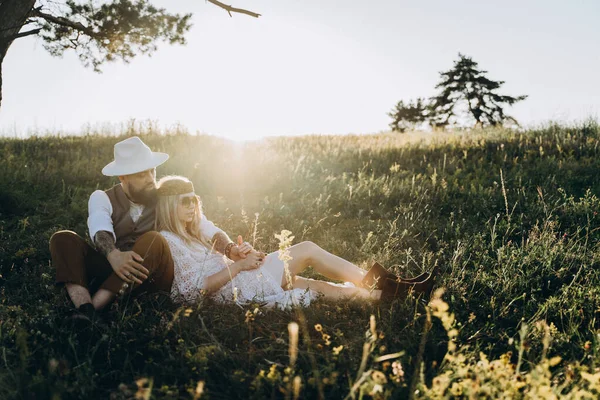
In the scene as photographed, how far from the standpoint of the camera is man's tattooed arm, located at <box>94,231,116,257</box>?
3.79 metres

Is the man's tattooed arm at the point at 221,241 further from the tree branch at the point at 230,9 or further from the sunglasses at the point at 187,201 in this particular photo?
the tree branch at the point at 230,9

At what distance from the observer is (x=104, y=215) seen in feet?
13.5

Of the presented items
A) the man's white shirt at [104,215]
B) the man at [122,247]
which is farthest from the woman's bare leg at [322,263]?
the man's white shirt at [104,215]

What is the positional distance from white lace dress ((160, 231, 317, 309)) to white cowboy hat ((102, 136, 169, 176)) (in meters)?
0.70

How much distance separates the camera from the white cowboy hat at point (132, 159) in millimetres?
4285

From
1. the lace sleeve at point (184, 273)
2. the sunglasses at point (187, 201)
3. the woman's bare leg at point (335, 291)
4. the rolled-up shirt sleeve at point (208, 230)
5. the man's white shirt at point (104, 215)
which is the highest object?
the sunglasses at point (187, 201)

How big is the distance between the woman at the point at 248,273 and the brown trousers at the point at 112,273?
0.19 metres

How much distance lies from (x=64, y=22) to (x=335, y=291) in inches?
269

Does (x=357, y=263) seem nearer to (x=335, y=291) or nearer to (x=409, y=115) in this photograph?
(x=335, y=291)

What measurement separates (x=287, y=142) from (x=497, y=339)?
28.1 feet

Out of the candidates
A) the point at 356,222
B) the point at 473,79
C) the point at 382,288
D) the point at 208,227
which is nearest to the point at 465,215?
the point at 356,222

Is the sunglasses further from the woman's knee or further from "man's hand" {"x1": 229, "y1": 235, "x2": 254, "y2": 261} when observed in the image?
the woman's knee

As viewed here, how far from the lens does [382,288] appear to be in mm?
3789

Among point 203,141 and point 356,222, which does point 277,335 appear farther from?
point 203,141
